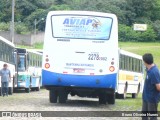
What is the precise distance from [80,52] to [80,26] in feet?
3.23

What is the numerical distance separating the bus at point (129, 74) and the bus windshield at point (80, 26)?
30.3 ft

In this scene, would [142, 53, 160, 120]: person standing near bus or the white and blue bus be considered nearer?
[142, 53, 160, 120]: person standing near bus

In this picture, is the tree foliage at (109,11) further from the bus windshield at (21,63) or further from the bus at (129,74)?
the bus at (129,74)

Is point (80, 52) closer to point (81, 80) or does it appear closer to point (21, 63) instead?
point (81, 80)

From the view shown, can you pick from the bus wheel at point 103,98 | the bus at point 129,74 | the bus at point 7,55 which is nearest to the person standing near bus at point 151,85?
the bus wheel at point 103,98

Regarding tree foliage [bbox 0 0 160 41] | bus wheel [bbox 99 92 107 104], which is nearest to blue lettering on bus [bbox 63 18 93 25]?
bus wheel [bbox 99 92 107 104]

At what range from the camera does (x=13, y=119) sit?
18547 mm

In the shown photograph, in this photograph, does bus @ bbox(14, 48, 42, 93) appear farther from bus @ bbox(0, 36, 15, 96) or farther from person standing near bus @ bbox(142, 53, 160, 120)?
person standing near bus @ bbox(142, 53, 160, 120)

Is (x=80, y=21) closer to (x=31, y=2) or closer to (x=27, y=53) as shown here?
(x=27, y=53)

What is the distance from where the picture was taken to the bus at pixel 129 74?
115 ft

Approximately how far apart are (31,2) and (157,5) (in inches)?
1203

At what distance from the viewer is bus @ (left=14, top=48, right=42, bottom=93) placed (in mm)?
40031

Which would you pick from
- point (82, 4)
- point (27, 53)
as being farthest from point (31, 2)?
point (27, 53)

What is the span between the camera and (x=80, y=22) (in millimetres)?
24719
